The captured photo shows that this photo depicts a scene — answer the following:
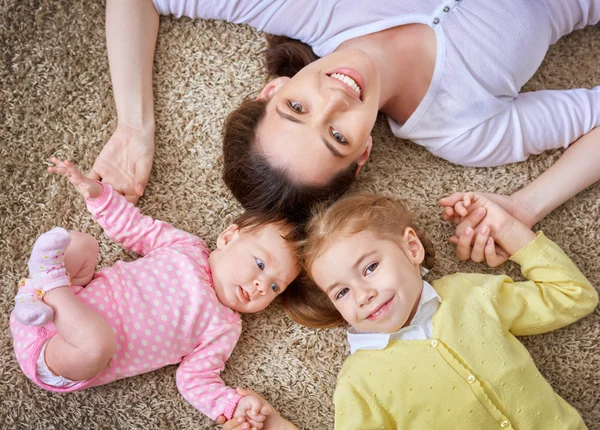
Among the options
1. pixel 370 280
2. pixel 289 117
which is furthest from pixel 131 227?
pixel 370 280

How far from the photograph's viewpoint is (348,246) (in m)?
1.22

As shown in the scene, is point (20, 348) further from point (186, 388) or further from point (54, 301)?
point (186, 388)

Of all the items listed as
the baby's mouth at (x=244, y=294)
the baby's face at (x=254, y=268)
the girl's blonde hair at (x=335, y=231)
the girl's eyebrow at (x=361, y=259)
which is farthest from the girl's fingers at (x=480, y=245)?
the baby's mouth at (x=244, y=294)

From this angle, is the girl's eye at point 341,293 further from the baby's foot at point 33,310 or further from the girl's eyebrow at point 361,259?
the baby's foot at point 33,310

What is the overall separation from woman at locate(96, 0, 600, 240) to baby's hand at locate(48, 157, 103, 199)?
0.27 ft

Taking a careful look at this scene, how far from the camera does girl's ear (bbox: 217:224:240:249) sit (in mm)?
1342

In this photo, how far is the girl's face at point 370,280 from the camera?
3.92 ft

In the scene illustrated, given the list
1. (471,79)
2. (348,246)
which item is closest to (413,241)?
(348,246)

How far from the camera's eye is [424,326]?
1.27m

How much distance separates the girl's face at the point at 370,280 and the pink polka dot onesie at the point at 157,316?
28 centimetres

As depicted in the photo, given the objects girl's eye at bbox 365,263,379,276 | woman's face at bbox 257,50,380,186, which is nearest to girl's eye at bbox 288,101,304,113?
woman's face at bbox 257,50,380,186

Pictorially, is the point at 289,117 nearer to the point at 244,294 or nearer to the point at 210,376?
the point at 244,294

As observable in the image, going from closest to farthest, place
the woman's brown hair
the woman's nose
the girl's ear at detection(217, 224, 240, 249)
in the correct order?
the woman's nose, the woman's brown hair, the girl's ear at detection(217, 224, 240, 249)

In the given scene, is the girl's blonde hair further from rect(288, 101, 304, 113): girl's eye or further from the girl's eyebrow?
rect(288, 101, 304, 113): girl's eye
